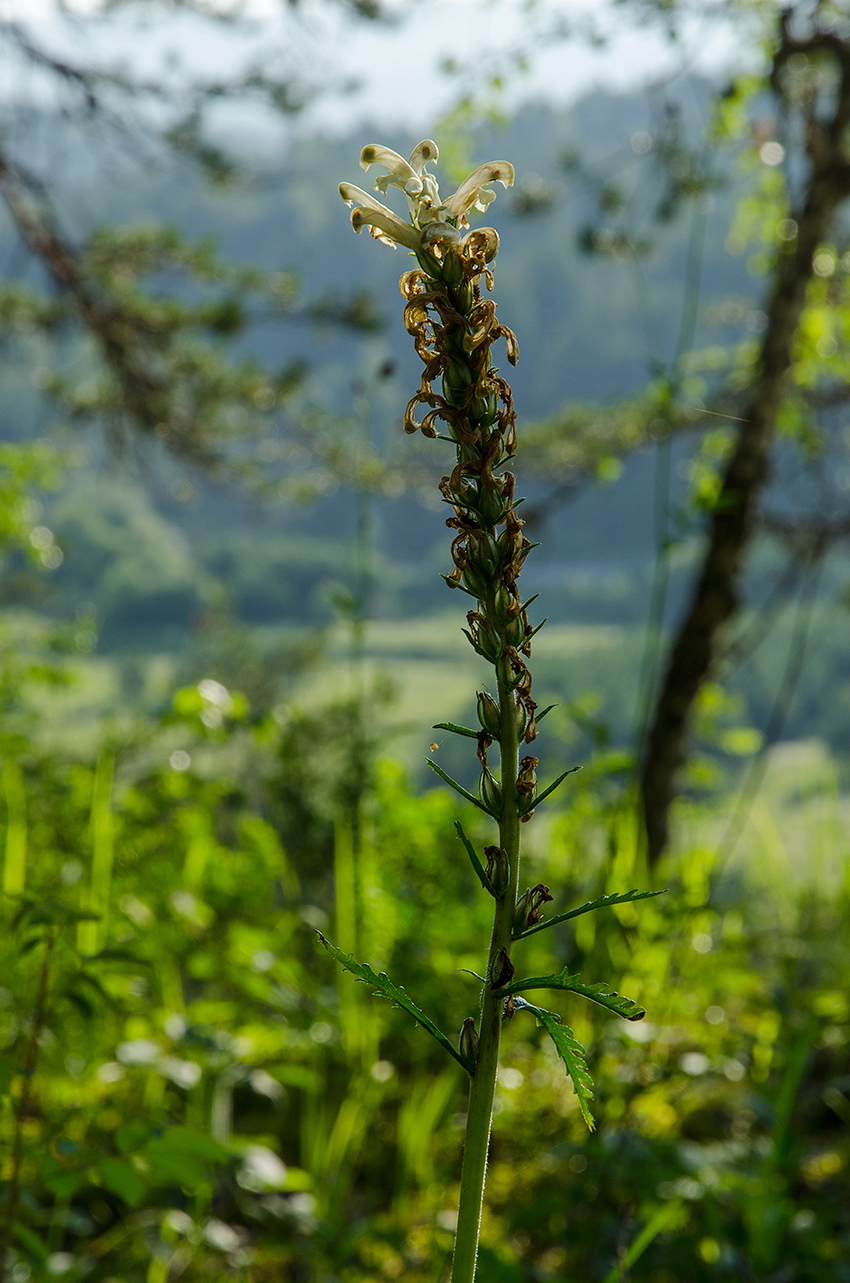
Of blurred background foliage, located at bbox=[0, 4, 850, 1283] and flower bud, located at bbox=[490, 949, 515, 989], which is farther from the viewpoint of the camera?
blurred background foliage, located at bbox=[0, 4, 850, 1283]

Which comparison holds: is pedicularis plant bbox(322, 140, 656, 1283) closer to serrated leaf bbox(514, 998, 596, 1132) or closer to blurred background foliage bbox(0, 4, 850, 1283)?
serrated leaf bbox(514, 998, 596, 1132)

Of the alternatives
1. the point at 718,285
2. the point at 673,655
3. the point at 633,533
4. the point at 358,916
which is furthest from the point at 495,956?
the point at 718,285

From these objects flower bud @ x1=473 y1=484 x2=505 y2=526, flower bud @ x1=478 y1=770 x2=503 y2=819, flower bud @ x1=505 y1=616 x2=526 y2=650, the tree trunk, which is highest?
the tree trunk

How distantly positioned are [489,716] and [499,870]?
6 centimetres

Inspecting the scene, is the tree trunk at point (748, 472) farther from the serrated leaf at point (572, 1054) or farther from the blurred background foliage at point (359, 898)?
the serrated leaf at point (572, 1054)

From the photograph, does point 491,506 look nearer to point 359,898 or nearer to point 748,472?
point 359,898

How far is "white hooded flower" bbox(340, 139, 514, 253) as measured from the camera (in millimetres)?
377

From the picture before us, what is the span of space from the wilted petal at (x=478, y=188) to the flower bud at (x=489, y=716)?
0.65 feet

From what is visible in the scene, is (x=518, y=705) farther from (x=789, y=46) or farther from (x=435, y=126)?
(x=435, y=126)

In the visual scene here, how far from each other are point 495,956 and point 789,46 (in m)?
2.39

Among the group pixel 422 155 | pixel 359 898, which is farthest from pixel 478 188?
pixel 359 898

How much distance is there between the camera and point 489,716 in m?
0.38

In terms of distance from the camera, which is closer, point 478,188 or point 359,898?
point 478,188

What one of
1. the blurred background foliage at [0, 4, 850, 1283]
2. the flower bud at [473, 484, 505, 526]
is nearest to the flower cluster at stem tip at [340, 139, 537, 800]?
the flower bud at [473, 484, 505, 526]
